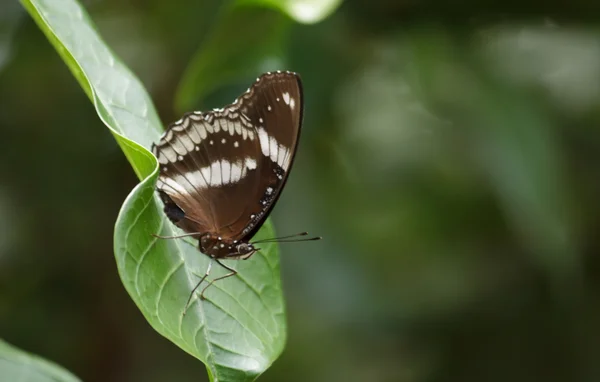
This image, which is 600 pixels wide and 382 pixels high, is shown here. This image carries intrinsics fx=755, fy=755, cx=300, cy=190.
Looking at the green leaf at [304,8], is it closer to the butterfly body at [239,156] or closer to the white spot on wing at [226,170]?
the butterfly body at [239,156]

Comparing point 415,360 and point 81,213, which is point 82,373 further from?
point 415,360

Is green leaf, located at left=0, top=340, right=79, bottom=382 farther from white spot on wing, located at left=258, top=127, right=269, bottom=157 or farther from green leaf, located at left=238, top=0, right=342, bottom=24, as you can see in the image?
green leaf, located at left=238, top=0, right=342, bottom=24

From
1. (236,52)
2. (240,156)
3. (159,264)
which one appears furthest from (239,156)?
(236,52)

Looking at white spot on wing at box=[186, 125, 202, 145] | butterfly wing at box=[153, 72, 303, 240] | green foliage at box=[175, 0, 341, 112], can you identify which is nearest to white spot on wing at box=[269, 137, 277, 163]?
butterfly wing at box=[153, 72, 303, 240]

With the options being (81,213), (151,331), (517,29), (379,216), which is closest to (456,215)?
(379,216)

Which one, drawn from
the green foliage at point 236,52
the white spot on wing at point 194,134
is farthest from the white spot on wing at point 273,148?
the green foliage at point 236,52
